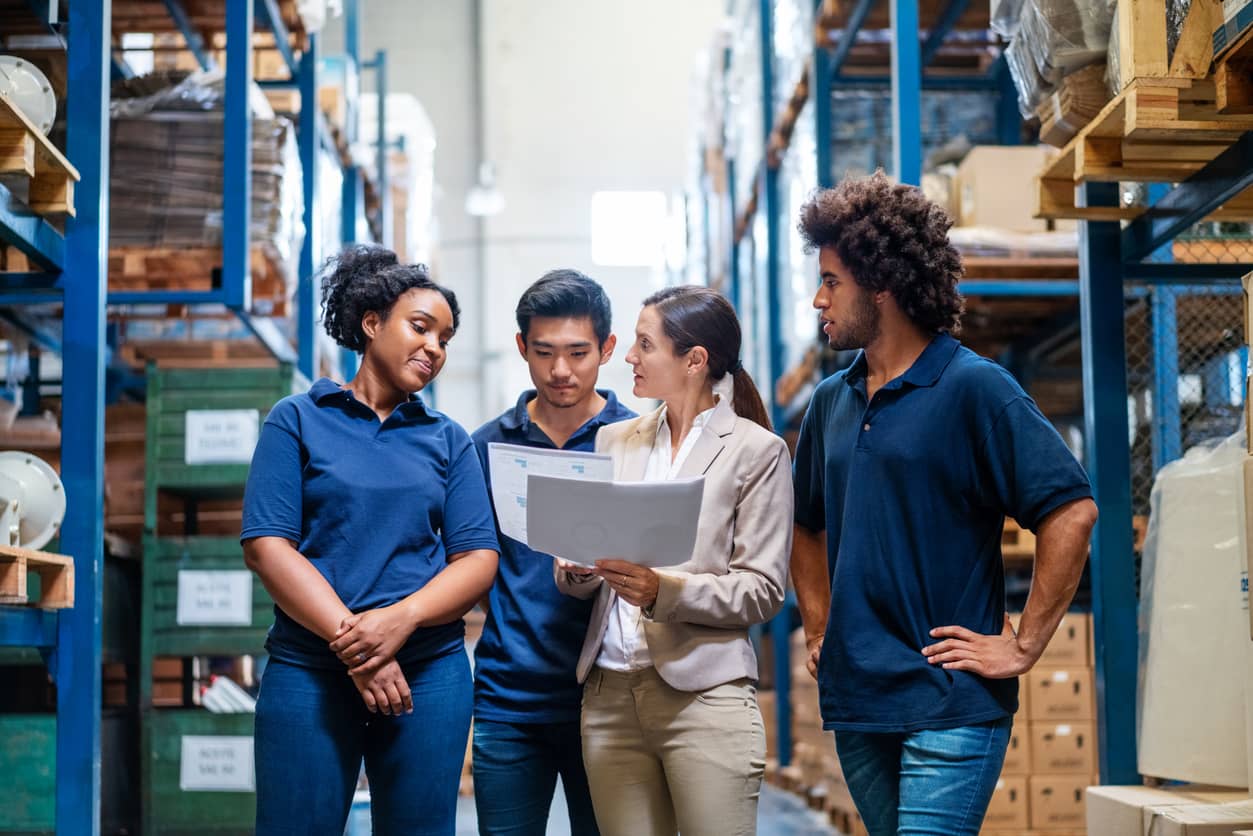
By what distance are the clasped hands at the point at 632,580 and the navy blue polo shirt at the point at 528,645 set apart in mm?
432

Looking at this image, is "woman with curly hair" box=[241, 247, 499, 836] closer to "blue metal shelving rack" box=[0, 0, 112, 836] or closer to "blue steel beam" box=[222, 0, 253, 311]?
"blue metal shelving rack" box=[0, 0, 112, 836]

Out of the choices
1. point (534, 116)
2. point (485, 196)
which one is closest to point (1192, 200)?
point (485, 196)

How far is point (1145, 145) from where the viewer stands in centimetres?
409

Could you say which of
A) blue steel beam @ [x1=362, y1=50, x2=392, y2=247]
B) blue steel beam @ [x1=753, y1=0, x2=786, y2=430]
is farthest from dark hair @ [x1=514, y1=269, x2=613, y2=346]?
blue steel beam @ [x1=362, y1=50, x2=392, y2=247]

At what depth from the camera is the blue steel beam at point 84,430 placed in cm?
464

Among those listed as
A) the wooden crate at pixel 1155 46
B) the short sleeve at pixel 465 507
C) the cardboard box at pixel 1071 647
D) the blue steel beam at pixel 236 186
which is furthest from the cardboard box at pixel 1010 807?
the blue steel beam at pixel 236 186

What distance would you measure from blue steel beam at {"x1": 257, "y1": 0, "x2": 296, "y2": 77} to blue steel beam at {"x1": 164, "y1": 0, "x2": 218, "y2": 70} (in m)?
0.40

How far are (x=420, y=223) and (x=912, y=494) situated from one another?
1154 cm

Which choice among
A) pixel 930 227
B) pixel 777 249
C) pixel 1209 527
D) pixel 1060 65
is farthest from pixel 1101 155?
pixel 777 249

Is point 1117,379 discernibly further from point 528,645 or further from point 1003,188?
point 1003,188

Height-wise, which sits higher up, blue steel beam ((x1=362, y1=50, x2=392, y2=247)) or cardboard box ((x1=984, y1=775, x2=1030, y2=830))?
blue steel beam ((x1=362, y1=50, x2=392, y2=247))

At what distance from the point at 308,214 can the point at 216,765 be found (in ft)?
12.0

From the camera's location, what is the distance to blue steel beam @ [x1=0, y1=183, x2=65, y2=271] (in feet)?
14.6

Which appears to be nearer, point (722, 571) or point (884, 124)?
point (722, 571)
